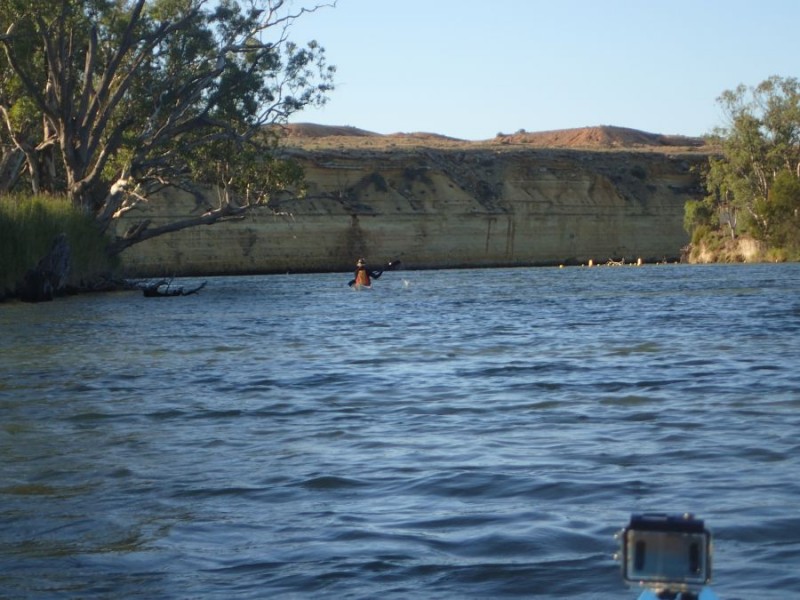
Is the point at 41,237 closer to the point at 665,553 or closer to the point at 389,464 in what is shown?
the point at 389,464

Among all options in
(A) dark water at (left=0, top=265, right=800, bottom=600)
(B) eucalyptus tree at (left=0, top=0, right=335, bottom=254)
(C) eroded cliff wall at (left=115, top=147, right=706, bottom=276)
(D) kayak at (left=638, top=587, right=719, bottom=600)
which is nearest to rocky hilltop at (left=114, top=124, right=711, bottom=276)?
(C) eroded cliff wall at (left=115, top=147, right=706, bottom=276)

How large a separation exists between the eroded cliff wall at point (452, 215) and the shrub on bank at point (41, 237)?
37.6 meters

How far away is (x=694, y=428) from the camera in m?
10.1

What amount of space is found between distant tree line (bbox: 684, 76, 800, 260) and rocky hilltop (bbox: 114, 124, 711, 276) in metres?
10.4

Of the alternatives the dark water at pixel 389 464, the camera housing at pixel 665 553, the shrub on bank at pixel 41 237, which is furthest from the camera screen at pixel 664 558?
the shrub on bank at pixel 41 237

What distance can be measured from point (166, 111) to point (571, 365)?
34.8 metres

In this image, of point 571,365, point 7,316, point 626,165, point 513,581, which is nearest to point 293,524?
point 513,581

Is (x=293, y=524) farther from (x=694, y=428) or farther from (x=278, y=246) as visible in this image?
(x=278, y=246)

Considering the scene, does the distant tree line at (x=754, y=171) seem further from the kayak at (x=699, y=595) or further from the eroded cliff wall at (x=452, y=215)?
the kayak at (x=699, y=595)

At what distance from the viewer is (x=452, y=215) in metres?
90.6

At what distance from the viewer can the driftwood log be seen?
117ft

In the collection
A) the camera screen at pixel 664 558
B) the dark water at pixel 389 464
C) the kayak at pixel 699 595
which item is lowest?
the dark water at pixel 389 464

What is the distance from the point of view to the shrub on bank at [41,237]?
114ft

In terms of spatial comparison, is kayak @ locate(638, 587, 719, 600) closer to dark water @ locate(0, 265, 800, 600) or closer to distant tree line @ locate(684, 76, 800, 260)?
dark water @ locate(0, 265, 800, 600)
